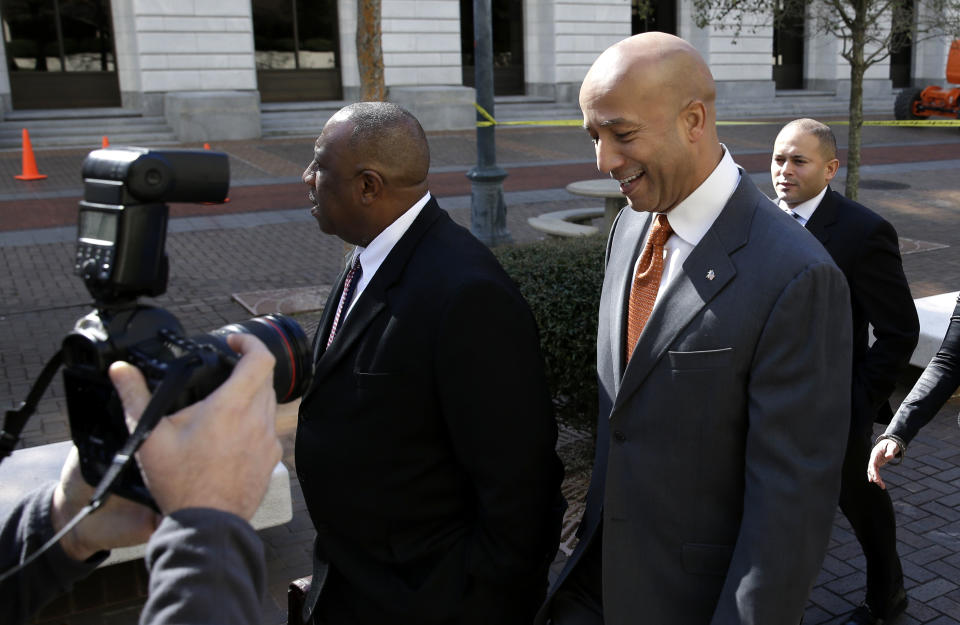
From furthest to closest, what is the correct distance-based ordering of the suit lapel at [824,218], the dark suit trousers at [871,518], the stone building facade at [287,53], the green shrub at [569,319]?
the stone building facade at [287,53] → the green shrub at [569,319] → the suit lapel at [824,218] → the dark suit trousers at [871,518]

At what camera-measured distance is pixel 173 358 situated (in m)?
1.47

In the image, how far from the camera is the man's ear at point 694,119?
83.7 inches

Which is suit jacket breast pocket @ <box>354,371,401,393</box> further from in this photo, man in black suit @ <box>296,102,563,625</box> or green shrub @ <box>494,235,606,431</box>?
green shrub @ <box>494,235,606,431</box>

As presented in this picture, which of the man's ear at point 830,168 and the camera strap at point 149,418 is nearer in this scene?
the camera strap at point 149,418

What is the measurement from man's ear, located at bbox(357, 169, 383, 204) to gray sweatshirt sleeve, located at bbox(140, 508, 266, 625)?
1.23 metres

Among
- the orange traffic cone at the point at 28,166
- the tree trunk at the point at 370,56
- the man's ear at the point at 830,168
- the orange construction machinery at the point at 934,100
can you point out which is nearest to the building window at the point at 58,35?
the orange traffic cone at the point at 28,166

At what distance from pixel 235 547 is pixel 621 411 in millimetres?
1022

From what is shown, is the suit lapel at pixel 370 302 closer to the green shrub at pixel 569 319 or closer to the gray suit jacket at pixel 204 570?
the gray suit jacket at pixel 204 570

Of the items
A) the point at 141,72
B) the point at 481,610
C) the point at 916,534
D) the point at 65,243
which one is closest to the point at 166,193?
the point at 481,610

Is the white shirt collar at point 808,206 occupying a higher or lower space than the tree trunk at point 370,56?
lower

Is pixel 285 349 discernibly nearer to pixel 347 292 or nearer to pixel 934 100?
pixel 347 292

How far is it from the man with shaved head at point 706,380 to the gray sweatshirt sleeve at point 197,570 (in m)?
1.02

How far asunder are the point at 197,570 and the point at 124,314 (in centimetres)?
44

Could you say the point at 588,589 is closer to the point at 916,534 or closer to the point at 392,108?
the point at 392,108
